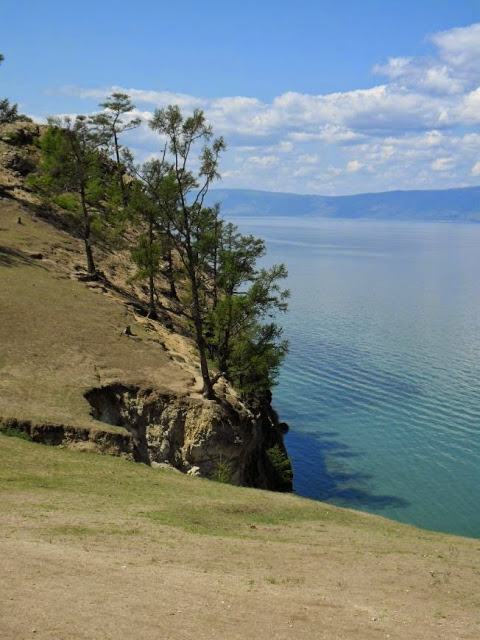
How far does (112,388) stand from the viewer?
3741 centimetres

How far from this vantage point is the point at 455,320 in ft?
348

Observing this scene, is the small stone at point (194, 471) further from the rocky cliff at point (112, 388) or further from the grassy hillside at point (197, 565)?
the grassy hillside at point (197, 565)

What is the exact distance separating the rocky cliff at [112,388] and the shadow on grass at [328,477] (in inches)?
87.3

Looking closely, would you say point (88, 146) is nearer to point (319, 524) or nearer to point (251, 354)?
point (251, 354)

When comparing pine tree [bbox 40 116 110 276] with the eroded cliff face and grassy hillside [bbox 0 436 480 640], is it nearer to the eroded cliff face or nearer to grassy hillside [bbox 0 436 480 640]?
the eroded cliff face

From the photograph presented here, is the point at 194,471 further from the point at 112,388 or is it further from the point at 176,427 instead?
the point at 112,388

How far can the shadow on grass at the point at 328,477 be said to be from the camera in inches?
1804

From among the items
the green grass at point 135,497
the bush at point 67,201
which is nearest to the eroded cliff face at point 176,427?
the green grass at point 135,497

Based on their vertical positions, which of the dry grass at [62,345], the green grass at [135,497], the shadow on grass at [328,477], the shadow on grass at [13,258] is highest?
the shadow on grass at [13,258]

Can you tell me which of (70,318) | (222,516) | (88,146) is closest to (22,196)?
(88,146)

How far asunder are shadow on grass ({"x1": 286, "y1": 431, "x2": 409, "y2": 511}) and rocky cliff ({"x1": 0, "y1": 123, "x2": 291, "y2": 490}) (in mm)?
2217

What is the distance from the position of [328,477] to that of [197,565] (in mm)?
33430

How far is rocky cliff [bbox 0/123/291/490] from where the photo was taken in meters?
32.3

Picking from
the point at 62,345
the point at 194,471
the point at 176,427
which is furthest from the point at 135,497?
the point at 62,345
